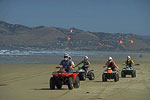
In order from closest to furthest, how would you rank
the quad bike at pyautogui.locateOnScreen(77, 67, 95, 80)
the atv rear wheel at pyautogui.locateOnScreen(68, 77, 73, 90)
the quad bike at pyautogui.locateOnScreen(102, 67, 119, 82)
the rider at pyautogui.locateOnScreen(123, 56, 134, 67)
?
1. the atv rear wheel at pyautogui.locateOnScreen(68, 77, 73, 90)
2. the quad bike at pyautogui.locateOnScreen(102, 67, 119, 82)
3. the quad bike at pyautogui.locateOnScreen(77, 67, 95, 80)
4. the rider at pyautogui.locateOnScreen(123, 56, 134, 67)

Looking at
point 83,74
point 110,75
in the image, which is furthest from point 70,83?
point 83,74

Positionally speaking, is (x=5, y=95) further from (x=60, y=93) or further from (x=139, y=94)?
(x=139, y=94)

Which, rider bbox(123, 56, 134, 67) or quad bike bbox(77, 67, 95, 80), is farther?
rider bbox(123, 56, 134, 67)

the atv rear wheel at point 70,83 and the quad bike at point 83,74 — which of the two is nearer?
the atv rear wheel at point 70,83

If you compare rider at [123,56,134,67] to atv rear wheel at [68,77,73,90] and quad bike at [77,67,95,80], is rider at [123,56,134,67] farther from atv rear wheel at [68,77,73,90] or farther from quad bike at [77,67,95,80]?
atv rear wheel at [68,77,73,90]

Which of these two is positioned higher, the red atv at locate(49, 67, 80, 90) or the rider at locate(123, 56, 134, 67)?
the rider at locate(123, 56, 134, 67)

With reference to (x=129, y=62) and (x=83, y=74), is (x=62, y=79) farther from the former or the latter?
(x=129, y=62)

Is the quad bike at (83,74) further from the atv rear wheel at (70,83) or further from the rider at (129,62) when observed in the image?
the atv rear wheel at (70,83)

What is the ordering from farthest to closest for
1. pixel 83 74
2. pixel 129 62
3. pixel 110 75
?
pixel 129 62 → pixel 83 74 → pixel 110 75

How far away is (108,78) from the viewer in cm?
2523

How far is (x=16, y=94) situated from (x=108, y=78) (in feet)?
26.6

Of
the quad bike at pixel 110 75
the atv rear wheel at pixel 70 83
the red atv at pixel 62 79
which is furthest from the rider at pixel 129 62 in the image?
the atv rear wheel at pixel 70 83

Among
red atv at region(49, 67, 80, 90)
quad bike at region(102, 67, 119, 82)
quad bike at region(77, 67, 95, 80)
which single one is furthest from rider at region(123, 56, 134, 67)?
red atv at region(49, 67, 80, 90)

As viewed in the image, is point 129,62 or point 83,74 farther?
point 129,62
